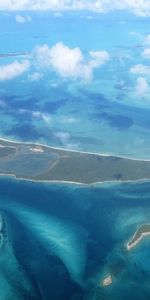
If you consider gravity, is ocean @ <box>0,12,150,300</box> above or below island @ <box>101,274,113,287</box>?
above

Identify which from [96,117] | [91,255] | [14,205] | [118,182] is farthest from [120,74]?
[91,255]

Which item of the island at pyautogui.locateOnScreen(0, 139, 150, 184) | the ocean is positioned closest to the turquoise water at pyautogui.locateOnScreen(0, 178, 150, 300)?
the ocean

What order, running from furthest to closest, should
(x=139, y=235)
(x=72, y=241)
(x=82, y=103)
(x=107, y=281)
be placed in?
(x=82, y=103) < (x=139, y=235) < (x=72, y=241) < (x=107, y=281)

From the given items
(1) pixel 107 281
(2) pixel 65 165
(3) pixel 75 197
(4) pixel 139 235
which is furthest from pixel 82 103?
(1) pixel 107 281

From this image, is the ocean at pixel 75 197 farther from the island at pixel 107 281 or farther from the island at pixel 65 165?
the island at pixel 65 165

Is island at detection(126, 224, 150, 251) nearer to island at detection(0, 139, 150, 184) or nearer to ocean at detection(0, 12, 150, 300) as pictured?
ocean at detection(0, 12, 150, 300)

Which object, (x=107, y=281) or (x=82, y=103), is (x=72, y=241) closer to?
(x=107, y=281)

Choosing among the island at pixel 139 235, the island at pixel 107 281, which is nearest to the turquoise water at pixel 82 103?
the island at pixel 139 235
